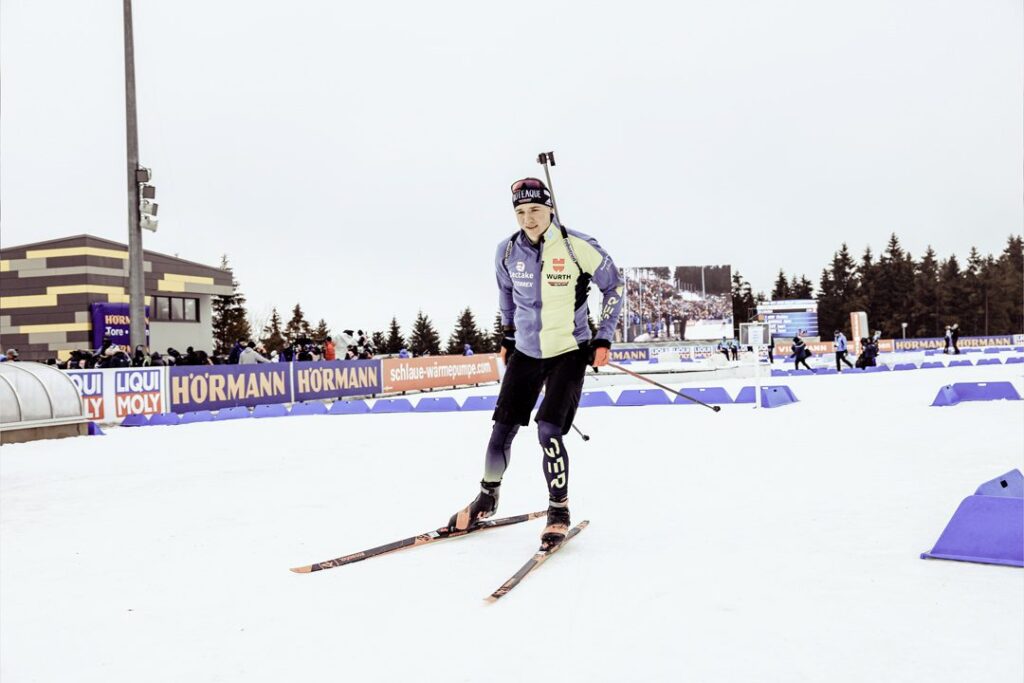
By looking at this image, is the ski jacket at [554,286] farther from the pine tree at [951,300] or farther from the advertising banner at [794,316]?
the pine tree at [951,300]

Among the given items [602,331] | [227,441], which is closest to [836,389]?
[227,441]

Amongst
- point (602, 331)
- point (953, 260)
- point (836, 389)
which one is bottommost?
point (836, 389)

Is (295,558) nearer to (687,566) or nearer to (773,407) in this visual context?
(687,566)

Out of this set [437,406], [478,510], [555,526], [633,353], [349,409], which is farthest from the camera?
[633,353]

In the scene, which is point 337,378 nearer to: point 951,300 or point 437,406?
point 437,406

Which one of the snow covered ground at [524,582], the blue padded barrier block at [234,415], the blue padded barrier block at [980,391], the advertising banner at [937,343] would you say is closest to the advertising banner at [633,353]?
the advertising banner at [937,343]

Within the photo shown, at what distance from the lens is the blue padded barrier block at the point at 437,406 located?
1414cm

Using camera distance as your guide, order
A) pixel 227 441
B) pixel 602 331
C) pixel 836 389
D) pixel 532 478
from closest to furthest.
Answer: pixel 602 331 < pixel 532 478 < pixel 227 441 < pixel 836 389

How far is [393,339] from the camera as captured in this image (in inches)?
3553

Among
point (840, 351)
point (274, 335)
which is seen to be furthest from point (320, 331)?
point (840, 351)

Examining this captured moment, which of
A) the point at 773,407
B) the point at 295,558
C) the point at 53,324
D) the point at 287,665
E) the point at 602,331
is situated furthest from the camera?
the point at 53,324

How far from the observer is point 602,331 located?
13.4 feet

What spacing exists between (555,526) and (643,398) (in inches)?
415

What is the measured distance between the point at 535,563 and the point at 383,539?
1.00 m
